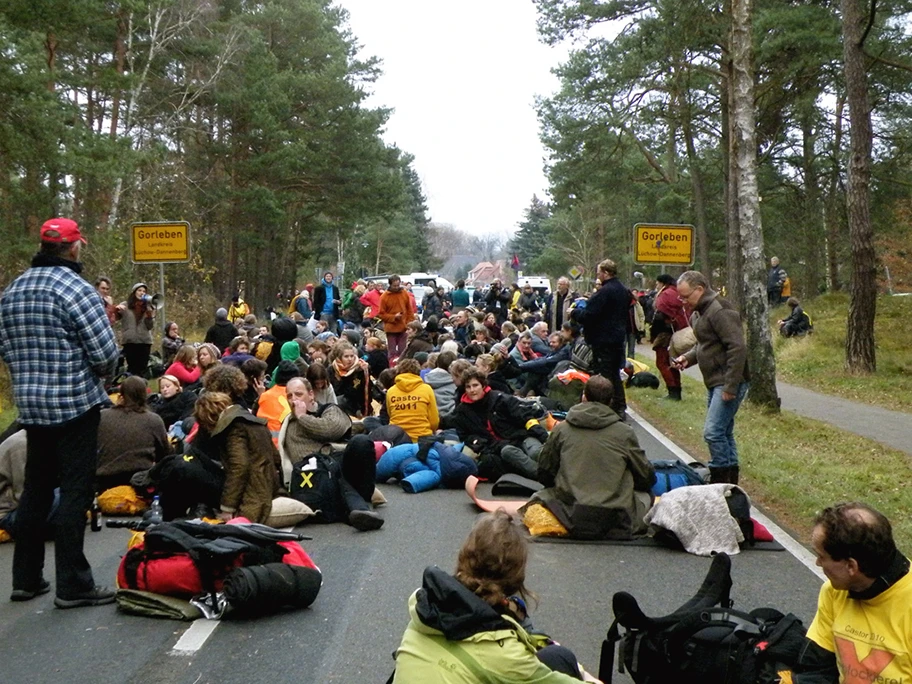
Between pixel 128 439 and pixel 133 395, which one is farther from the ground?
pixel 133 395

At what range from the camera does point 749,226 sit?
55.3 ft

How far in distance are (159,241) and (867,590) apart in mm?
17556

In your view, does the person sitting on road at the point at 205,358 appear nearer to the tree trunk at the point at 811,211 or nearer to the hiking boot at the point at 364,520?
the hiking boot at the point at 364,520

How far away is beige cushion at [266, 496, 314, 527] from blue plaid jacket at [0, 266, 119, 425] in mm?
2558

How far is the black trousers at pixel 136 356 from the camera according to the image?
17578mm

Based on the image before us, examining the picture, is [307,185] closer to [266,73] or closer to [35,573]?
[266,73]

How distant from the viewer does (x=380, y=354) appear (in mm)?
18078

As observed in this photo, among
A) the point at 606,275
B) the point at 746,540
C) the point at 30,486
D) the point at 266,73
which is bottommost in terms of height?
the point at 746,540

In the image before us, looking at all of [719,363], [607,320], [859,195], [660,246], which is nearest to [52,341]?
[719,363]

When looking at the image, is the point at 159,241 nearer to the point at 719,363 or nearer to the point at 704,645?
the point at 719,363

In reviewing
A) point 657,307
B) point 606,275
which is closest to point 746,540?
point 606,275

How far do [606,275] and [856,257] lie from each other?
991cm

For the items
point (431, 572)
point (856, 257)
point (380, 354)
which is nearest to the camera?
point (431, 572)

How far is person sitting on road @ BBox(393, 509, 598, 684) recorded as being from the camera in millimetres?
3869
